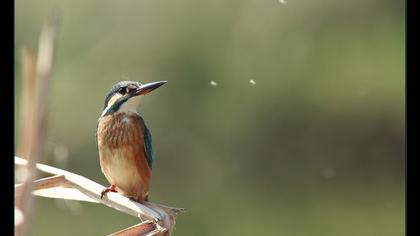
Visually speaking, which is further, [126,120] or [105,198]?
[126,120]

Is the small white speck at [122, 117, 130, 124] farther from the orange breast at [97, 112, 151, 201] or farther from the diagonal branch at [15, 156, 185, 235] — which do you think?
the diagonal branch at [15, 156, 185, 235]

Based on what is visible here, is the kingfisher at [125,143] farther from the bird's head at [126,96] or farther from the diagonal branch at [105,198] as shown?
the diagonal branch at [105,198]

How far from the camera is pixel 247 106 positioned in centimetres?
646

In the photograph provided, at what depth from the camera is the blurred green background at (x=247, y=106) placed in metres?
5.72

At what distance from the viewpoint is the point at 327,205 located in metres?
6.04

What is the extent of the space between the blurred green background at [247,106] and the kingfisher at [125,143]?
3109mm

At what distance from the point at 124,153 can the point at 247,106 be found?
4.37 metres

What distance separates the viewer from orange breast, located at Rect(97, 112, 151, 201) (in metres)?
2.07

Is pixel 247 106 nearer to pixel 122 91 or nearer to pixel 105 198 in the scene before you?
pixel 122 91

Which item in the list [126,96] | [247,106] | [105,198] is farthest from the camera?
[247,106]

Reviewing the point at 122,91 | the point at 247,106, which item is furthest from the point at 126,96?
the point at 247,106

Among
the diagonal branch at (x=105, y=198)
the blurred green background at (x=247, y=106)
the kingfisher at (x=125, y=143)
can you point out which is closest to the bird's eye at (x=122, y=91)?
the kingfisher at (x=125, y=143)

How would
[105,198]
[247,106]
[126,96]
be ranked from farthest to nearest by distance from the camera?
1. [247,106]
2. [126,96]
3. [105,198]
